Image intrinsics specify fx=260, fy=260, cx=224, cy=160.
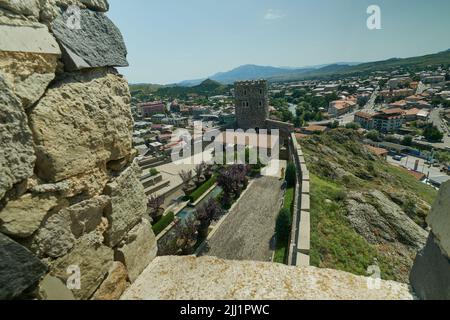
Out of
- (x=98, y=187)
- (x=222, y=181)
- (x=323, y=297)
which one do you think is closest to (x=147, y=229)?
(x=98, y=187)

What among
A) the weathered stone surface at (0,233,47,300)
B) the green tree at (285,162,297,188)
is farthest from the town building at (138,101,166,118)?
the weathered stone surface at (0,233,47,300)

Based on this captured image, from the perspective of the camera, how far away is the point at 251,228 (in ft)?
35.8

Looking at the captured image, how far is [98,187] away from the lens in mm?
1942

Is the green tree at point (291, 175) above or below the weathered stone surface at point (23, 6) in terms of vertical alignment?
below

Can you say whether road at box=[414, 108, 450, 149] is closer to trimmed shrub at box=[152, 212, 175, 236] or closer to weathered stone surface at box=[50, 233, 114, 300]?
trimmed shrub at box=[152, 212, 175, 236]

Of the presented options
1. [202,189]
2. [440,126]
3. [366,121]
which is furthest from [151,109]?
[440,126]

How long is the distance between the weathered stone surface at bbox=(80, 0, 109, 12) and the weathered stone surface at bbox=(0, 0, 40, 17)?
0.47m

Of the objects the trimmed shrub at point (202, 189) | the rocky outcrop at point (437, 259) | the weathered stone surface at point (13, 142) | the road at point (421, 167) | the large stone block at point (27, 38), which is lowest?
the road at point (421, 167)

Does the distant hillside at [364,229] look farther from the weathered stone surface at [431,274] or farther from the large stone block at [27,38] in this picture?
the large stone block at [27,38]

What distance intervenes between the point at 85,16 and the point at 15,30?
25.0 inches

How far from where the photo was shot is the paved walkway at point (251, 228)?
31.2 feet

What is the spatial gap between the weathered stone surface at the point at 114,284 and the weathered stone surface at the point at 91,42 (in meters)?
1.52

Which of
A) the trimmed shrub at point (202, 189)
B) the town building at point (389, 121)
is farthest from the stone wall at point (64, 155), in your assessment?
the town building at point (389, 121)

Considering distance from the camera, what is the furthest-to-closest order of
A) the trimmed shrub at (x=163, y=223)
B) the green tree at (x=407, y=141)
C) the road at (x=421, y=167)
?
the green tree at (x=407, y=141) < the road at (x=421, y=167) < the trimmed shrub at (x=163, y=223)
